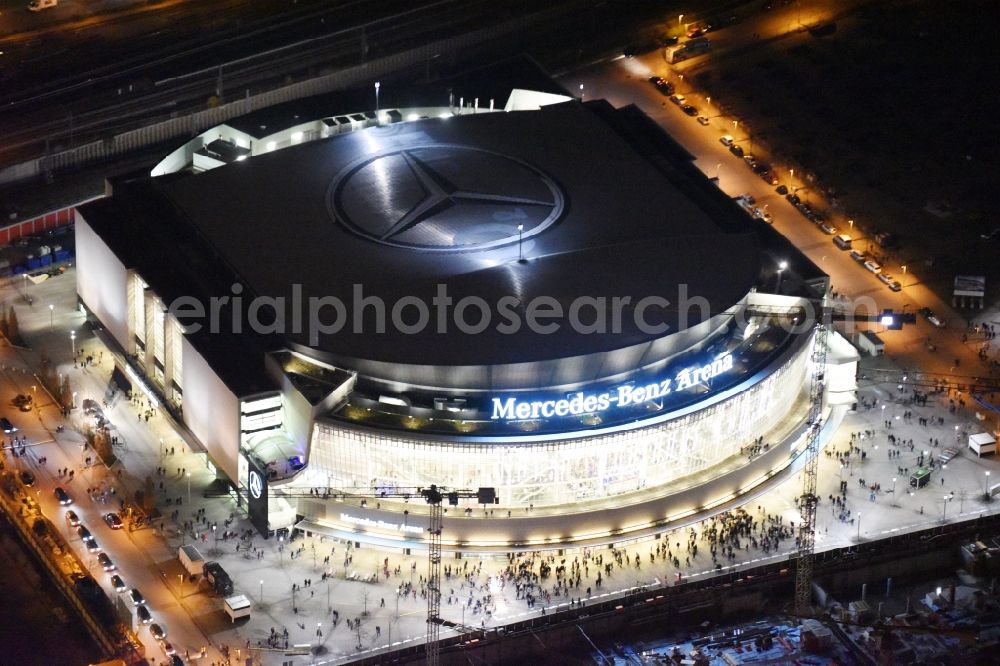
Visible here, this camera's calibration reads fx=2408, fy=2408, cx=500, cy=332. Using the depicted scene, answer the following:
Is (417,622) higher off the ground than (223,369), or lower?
lower

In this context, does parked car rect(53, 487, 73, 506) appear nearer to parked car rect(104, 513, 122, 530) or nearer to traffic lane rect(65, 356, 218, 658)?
traffic lane rect(65, 356, 218, 658)

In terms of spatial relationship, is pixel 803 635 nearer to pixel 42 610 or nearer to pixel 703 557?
pixel 703 557

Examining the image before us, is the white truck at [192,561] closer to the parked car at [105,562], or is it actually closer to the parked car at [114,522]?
the parked car at [105,562]

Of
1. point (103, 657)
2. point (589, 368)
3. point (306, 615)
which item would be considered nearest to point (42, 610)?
point (103, 657)

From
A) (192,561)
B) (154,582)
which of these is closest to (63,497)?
(154,582)

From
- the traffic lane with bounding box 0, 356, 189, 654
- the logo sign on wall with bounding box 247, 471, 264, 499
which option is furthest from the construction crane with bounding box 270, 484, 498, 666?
the traffic lane with bounding box 0, 356, 189, 654
